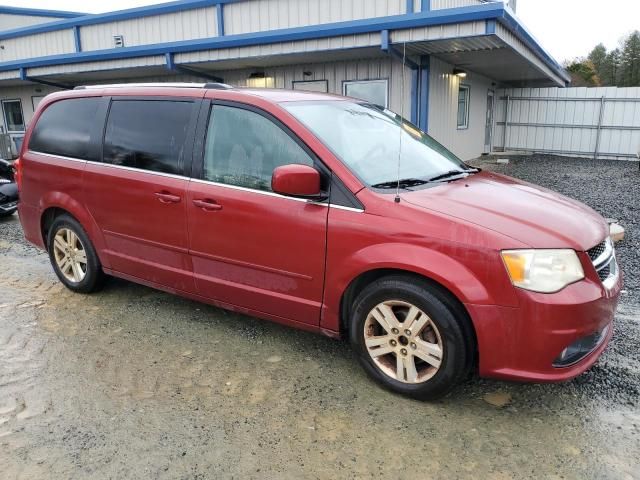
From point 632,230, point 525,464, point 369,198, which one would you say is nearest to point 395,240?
point 369,198

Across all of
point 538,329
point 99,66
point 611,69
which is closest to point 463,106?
point 99,66

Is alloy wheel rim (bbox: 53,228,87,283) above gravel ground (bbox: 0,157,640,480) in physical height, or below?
above

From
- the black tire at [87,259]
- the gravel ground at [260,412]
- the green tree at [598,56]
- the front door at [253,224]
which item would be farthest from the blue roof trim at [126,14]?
→ the green tree at [598,56]

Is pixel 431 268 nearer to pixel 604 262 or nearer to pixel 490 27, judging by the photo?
pixel 604 262

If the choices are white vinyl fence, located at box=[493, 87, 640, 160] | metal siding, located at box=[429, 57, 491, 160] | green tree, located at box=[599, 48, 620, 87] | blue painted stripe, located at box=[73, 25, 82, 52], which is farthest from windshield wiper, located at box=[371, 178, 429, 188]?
green tree, located at box=[599, 48, 620, 87]

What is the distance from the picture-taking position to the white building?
9406 mm

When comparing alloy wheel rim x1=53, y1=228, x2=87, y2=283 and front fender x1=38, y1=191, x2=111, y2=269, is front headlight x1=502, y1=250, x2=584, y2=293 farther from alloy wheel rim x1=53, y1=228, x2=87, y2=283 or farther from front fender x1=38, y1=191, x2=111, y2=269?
alloy wheel rim x1=53, y1=228, x2=87, y2=283

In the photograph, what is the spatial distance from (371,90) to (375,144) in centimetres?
852

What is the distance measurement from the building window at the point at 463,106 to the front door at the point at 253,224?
12.0 meters

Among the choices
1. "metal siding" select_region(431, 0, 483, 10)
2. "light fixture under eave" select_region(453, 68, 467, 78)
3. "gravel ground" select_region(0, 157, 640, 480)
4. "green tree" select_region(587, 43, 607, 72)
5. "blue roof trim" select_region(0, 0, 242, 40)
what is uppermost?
"green tree" select_region(587, 43, 607, 72)

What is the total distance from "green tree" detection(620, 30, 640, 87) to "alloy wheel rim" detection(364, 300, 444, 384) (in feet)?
165

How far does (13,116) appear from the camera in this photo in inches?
754

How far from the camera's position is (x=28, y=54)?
16.9 m

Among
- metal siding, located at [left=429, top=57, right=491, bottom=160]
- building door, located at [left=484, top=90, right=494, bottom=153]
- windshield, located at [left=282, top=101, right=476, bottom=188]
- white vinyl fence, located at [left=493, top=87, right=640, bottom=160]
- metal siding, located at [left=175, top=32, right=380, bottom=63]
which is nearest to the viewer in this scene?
windshield, located at [left=282, top=101, right=476, bottom=188]
